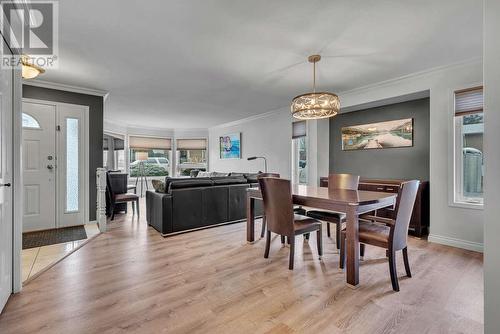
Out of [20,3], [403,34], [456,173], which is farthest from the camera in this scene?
[456,173]

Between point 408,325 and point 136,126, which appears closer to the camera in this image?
point 408,325

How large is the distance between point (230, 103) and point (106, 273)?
12.0 ft

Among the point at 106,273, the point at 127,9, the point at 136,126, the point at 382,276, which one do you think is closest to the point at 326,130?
the point at 382,276

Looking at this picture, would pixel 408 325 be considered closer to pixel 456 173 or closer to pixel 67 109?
pixel 456 173

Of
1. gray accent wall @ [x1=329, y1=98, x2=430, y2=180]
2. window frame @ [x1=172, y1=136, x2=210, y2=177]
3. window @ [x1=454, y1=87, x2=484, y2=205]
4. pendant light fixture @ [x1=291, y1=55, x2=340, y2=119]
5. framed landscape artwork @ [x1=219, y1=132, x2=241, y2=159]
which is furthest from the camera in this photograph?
window frame @ [x1=172, y1=136, x2=210, y2=177]

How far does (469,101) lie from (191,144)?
7.10 m

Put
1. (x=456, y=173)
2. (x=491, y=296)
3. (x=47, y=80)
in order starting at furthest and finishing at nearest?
(x=47, y=80) < (x=456, y=173) < (x=491, y=296)

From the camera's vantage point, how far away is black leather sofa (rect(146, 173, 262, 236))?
3.50 m

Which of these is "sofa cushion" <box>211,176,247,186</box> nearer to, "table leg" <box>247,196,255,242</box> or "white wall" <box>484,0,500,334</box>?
"table leg" <box>247,196,255,242</box>

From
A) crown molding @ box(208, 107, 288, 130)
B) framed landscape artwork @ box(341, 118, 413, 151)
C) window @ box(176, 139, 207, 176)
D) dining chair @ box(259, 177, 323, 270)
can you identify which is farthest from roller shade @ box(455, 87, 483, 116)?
window @ box(176, 139, 207, 176)

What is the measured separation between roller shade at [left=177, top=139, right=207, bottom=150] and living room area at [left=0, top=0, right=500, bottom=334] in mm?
3001

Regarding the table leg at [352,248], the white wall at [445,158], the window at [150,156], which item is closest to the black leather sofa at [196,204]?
the table leg at [352,248]

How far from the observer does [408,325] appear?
1.60 metres

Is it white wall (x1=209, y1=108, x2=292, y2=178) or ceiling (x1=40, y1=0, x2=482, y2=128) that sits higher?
ceiling (x1=40, y1=0, x2=482, y2=128)
